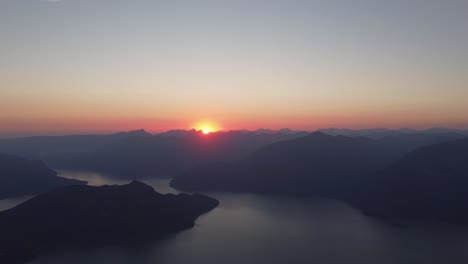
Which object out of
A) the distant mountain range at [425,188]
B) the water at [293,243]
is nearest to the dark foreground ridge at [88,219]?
the water at [293,243]

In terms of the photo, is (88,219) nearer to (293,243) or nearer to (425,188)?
(293,243)

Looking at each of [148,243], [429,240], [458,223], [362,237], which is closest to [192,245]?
[148,243]

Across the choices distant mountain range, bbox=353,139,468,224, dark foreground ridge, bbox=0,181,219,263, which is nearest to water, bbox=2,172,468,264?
dark foreground ridge, bbox=0,181,219,263

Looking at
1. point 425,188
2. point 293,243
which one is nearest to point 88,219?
point 293,243

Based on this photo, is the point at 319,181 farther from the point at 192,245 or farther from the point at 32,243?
the point at 32,243

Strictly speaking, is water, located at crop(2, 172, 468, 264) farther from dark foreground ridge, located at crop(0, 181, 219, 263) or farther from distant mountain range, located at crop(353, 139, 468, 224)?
distant mountain range, located at crop(353, 139, 468, 224)
